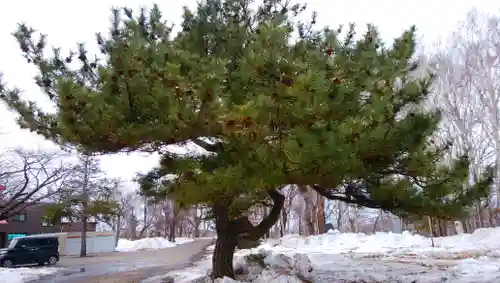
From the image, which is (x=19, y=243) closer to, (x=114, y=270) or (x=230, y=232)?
(x=114, y=270)

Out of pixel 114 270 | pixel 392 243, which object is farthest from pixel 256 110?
pixel 392 243

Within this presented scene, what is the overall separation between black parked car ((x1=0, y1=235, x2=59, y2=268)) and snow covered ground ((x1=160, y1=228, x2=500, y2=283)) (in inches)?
323

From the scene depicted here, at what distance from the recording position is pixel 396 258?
482 inches

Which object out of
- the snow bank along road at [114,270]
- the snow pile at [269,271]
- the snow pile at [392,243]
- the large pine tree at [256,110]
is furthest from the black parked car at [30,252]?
the large pine tree at [256,110]

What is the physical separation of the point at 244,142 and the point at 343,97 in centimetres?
127

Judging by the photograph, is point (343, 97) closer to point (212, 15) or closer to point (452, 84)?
point (212, 15)

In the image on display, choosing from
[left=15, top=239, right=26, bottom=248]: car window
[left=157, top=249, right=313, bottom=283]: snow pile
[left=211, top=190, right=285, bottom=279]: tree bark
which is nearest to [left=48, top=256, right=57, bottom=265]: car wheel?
[left=15, top=239, right=26, bottom=248]: car window

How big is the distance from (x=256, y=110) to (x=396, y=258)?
1049 cm

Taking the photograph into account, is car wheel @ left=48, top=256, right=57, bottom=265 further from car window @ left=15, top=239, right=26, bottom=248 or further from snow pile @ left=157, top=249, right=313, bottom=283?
snow pile @ left=157, top=249, right=313, bottom=283

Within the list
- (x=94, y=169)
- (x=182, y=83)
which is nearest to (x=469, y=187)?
(x=182, y=83)

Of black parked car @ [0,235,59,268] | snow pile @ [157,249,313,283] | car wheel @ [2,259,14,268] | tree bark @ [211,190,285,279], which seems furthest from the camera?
black parked car @ [0,235,59,268]

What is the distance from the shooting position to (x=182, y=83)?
4117 millimetres

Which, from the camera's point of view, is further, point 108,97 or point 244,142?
point 108,97

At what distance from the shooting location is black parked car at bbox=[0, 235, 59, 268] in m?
17.5
